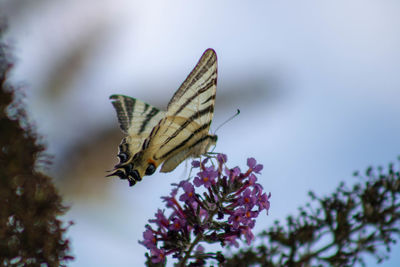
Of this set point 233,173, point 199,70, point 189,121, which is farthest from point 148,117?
point 233,173

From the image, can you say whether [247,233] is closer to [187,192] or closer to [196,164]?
[187,192]

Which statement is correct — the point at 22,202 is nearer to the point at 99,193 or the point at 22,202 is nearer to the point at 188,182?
Answer: the point at 188,182

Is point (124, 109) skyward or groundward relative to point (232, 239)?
skyward

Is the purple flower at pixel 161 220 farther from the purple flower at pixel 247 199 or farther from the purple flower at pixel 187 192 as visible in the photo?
the purple flower at pixel 247 199

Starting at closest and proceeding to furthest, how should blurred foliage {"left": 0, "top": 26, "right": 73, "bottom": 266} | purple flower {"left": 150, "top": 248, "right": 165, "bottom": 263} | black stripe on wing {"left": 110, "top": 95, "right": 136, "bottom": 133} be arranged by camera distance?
purple flower {"left": 150, "top": 248, "right": 165, "bottom": 263}, blurred foliage {"left": 0, "top": 26, "right": 73, "bottom": 266}, black stripe on wing {"left": 110, "top": 95, "right": 136, "bottom": 133}

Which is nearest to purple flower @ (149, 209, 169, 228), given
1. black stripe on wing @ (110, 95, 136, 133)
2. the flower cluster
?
the flower cluster

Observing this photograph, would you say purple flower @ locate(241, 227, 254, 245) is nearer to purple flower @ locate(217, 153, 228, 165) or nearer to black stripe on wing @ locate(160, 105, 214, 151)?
purple flower @ locate(217, 153, 228, 165)

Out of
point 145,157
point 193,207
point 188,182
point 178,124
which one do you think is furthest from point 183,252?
point 178,124

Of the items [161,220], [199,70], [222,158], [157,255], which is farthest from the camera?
[199,70]
